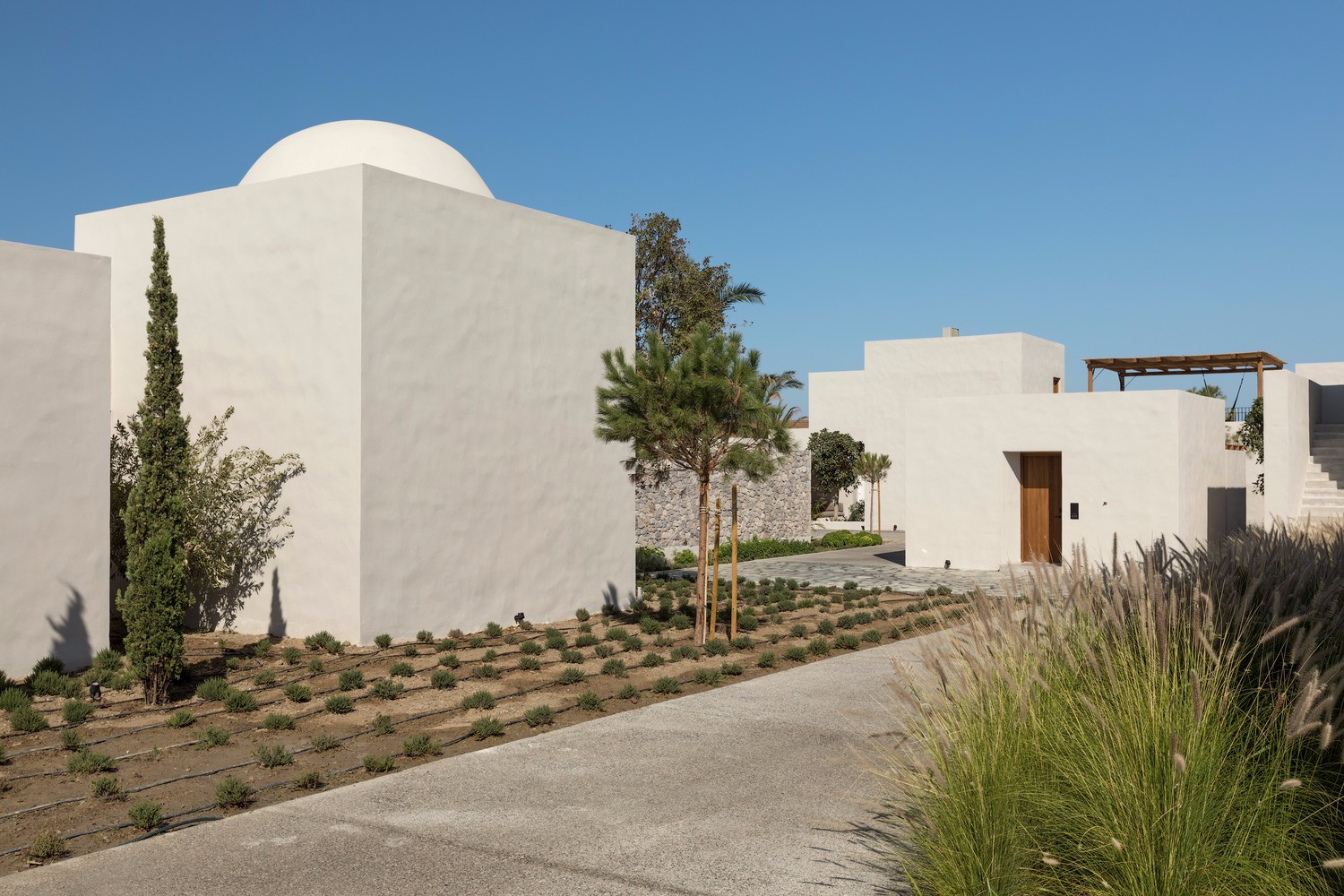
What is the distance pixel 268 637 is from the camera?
11.4 metres

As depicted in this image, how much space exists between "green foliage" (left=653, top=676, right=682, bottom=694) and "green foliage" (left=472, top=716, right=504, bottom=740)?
1850mm

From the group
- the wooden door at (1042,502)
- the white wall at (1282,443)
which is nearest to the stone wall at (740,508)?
the wooden door at (1042,502)

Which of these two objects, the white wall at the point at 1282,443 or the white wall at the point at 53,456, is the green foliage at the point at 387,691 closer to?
the white wall at the point at 53,456

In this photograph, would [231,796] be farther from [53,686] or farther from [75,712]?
[53,686]

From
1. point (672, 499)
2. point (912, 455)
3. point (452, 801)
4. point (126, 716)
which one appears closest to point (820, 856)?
point (452, 801)

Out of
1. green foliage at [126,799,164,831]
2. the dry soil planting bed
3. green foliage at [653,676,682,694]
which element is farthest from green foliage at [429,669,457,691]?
green foliage at [126,799,164,831]

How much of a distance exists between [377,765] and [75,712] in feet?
9.47

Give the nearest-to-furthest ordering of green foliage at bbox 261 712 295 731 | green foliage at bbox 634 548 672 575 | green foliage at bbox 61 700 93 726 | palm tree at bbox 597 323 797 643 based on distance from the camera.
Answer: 1. green foliage at bbox 261 712 295 731
2. green foliage at bbox 61 700 93 726
3. palm tree at bbox 597 323 797 643
4. green foliage at bbox 634 548 672 575

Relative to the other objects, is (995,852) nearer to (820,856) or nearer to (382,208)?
(820,856)

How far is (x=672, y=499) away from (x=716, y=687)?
584 inches

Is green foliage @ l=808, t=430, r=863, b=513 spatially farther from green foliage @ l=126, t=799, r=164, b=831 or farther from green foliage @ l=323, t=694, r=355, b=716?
green foliage @ l=126, t=799, r=164, b=831

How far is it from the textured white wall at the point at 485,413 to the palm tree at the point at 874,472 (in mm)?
20401

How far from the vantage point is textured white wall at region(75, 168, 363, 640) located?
1096cm

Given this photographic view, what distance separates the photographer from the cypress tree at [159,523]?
8.39m
